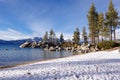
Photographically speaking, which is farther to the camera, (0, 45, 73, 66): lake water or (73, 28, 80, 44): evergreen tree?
(73, 28, 80, 44): evergreen tree

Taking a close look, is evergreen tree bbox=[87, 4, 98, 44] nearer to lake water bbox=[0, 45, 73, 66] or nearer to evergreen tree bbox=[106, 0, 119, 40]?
evergreen tree bbox=[106, 0, 119, 40]

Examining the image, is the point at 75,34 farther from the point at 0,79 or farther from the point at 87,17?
the point at 0,79

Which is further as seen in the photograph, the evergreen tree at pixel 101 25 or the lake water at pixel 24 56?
the evergreen tree at pixel 101 25

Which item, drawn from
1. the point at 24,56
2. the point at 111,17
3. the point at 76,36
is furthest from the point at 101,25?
the point at 76,36

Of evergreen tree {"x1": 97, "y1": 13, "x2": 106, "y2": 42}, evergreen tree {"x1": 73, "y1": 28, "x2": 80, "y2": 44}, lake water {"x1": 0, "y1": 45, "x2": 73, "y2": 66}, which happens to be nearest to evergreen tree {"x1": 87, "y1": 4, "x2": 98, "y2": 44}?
evergreen tree {"x1": 97, "y1": 13, "x2": 106, "y2": 42}

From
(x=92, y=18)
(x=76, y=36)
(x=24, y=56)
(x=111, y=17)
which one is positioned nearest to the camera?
(x=24, y=56)

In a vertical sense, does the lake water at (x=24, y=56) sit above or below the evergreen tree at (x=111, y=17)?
below

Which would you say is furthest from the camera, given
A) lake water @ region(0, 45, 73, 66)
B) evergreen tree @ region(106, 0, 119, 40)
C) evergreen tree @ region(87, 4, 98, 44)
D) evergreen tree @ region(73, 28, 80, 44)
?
evergreen tree @ region(73, 28, 80, 44)

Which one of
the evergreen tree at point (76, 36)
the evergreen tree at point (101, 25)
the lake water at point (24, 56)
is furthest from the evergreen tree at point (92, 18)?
the evergreen tree at point (76, 36)

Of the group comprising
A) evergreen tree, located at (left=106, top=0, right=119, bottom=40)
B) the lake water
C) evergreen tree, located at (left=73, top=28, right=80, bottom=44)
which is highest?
evergreen tree, located at (left=106, top=0, right=119, bottom=40)

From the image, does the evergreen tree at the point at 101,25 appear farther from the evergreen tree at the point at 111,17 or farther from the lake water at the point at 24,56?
the lake water at the point at 24,56

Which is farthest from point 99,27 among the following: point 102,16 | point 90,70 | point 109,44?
point 90,70

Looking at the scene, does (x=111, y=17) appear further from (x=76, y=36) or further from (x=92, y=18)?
(x=76, y=36)

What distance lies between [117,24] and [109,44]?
16.7m
